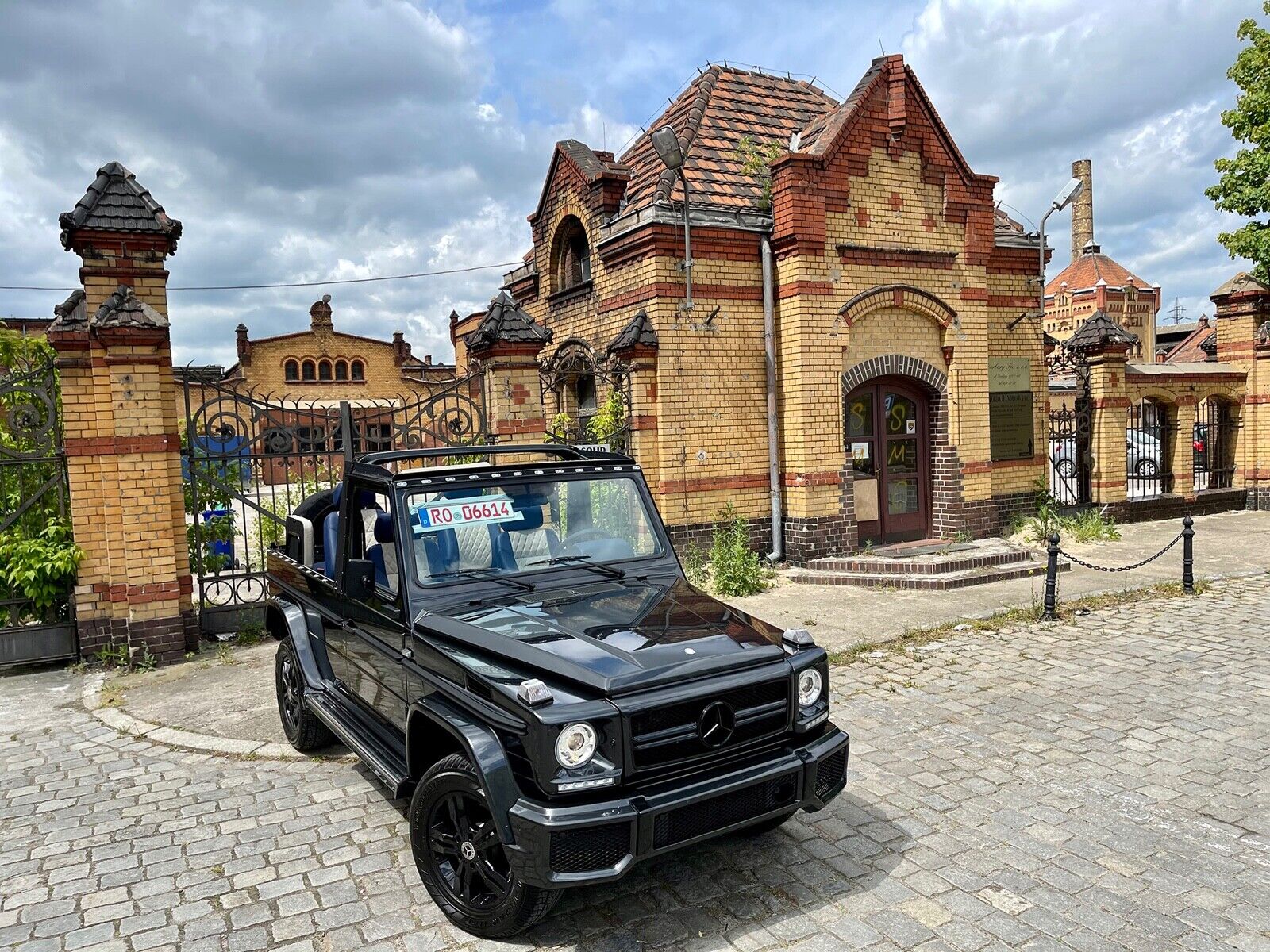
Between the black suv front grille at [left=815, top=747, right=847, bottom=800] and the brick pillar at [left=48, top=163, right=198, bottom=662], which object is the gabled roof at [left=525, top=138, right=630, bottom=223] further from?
the black suv front grille at [left=815, top=747, right=847, bottom=800]

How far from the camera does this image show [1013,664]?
7.00 metres

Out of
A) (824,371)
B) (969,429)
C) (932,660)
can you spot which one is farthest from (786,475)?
(932,660)

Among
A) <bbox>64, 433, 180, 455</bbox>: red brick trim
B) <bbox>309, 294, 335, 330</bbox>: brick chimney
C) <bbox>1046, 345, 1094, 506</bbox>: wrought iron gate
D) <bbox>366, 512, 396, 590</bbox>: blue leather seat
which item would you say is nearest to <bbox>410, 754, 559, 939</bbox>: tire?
<bbox>366, 512, 396, 590</bbox>: blue leather seat

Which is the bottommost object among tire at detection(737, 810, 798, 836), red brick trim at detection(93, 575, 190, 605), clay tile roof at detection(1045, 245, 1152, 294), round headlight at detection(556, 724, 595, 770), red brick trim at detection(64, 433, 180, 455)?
tire at detection(737, 810, 798, 836)

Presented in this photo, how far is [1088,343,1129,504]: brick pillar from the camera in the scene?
14.8 meters

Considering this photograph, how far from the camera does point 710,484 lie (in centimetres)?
1112

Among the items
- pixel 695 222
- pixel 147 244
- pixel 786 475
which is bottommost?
pixel 786 475

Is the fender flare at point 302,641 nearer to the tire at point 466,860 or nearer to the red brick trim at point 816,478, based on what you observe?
the tire at point 466,860

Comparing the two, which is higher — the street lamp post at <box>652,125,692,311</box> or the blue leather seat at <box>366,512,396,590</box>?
the street lamp post at <box>652,125,692,311</box>

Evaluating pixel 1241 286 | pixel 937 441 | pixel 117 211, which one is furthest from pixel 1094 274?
pixel 117 211

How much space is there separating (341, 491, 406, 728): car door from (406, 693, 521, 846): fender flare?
0.62 m

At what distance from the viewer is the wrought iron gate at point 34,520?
7.46 m

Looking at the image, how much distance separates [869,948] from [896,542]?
9.50 metres

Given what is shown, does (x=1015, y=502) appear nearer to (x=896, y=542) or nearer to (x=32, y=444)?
(x=896, y=542)
